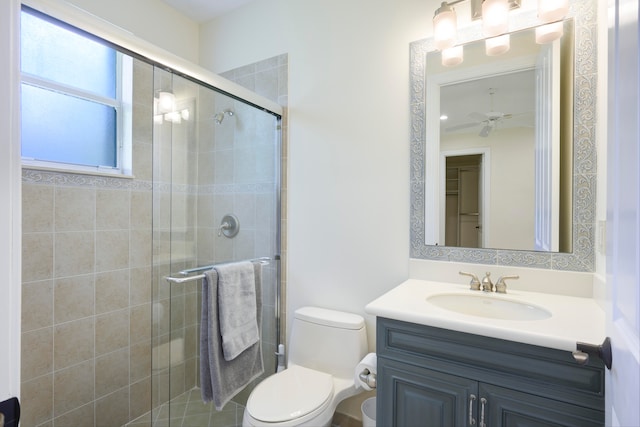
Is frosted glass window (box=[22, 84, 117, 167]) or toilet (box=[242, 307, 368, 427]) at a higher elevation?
frosted glass window (box=[22, 84, 117, 167])

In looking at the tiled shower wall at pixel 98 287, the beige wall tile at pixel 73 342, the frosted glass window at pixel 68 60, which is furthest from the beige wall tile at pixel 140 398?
the frosted glass window at pixel 68 60

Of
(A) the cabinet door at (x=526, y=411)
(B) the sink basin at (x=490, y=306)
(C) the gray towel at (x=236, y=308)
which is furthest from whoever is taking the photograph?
(C) the gray towel at (x=236, y=308)

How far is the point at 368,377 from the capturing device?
1460 millimetres

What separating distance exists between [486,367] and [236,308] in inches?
44.8

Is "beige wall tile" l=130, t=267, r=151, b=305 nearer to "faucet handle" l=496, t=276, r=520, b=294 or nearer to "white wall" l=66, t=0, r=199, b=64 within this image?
"white wall" l=66, t=0, r=199, b=64

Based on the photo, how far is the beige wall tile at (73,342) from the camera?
1647 mm

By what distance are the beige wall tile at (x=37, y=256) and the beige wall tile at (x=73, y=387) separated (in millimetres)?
506

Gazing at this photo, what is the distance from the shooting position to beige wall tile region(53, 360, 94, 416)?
1647 millimetres

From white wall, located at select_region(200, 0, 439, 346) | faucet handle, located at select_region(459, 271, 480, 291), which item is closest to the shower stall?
white wall, located at select_region(200, 0, 439, 346)

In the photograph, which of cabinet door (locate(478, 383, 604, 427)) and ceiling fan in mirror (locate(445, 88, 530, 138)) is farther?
ceiling fan in mirror (locate(445, 88, 530, 138))

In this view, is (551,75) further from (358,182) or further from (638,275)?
(638,275)

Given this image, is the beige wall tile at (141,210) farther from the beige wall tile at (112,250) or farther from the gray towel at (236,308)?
the gray towel at (236,308)

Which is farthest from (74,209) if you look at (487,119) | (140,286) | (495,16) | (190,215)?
(495,16)

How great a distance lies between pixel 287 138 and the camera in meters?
2.07
